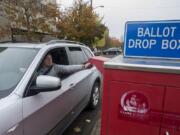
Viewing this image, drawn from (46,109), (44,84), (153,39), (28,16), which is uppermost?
(28,16)

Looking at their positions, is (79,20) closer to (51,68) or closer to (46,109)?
(51,68)

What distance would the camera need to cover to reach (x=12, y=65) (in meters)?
2.91

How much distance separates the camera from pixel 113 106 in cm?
174

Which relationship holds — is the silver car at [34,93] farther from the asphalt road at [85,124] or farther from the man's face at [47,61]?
the asphalt road at [85,124]

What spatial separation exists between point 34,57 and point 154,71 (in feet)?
6.09

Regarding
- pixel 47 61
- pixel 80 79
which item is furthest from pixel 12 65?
pixel 80 79

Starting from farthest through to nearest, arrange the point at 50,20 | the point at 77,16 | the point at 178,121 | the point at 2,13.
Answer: the point at 77,16 → the point at 50,20 → the point at 2,13 → the point at 178,121

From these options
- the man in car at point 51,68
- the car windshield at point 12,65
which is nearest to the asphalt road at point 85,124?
the man in car at point 51,68

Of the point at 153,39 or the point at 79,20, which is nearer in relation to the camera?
the point at 153,39

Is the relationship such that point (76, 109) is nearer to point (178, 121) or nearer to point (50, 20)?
point (178, 121)

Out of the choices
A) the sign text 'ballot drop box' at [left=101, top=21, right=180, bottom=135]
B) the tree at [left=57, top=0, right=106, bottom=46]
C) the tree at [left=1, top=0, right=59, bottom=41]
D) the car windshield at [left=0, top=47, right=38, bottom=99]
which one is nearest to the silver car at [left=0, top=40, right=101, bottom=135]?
the car windshield at [left=0, top=47, right=38, bottom=99]

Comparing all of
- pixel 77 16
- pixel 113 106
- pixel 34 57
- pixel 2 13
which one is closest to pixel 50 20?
pixel 2 13

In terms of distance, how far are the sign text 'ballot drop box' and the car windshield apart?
1220mm

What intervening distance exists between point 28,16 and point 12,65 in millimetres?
13041
